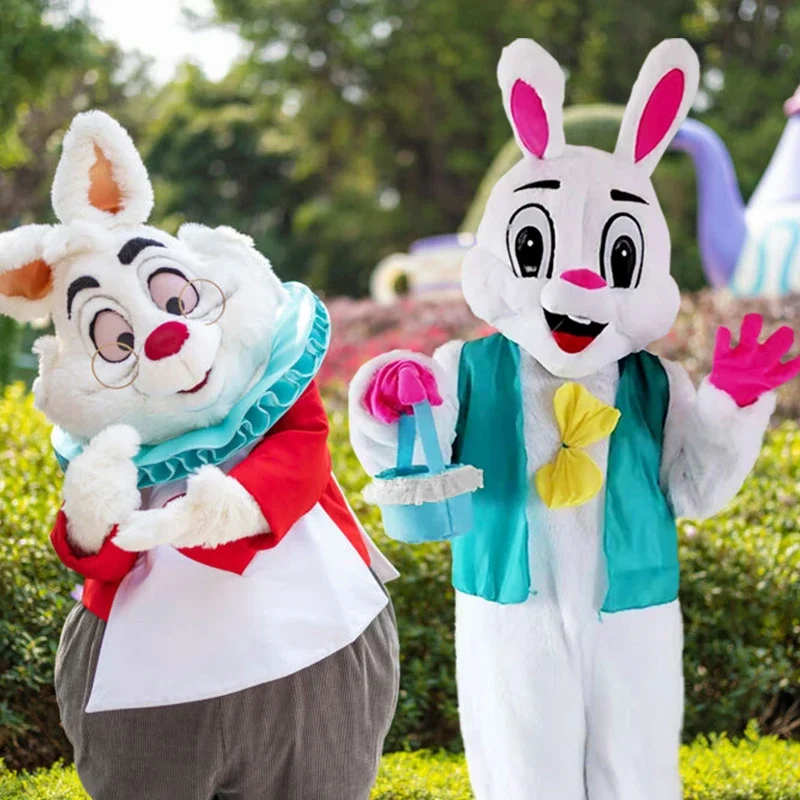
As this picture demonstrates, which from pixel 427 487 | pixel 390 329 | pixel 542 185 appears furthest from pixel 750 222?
pixel 427 487

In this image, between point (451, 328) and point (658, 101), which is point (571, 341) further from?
point (451, 328)

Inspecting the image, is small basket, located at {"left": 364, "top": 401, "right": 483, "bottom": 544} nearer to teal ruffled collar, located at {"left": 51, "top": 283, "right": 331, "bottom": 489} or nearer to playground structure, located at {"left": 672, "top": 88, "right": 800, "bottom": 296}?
teal ruffled collar, located at {"left": 51, "top": 283, "right": 331, "bottom": 489}

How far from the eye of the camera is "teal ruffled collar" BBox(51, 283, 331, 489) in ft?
7.38

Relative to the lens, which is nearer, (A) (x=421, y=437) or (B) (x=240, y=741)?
(B) (x=240, y=741)

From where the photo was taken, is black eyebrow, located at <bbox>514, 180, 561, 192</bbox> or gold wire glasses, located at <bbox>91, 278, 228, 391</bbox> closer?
gold wire glasses, located at <bbox>91, 278, 228, 391</bbox>

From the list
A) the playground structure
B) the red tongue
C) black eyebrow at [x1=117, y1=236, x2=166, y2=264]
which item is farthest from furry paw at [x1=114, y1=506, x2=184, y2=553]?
the playground structure

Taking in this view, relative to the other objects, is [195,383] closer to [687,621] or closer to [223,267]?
[223,267]

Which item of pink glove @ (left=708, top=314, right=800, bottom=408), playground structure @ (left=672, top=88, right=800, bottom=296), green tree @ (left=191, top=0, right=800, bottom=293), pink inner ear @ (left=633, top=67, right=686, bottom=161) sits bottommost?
pink glove @ (left=708, top=314, right=800, bottom=408)

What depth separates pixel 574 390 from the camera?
8.54 ft

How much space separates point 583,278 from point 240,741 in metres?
1.12

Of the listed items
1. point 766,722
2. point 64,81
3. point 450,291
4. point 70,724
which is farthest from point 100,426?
point 450,291

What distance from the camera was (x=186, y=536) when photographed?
6.98 feet

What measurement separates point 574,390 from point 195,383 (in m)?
0.82

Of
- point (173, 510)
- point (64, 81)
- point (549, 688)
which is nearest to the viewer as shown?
point (173, 510)
